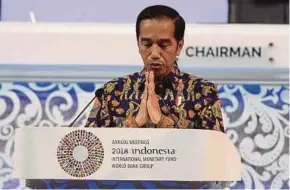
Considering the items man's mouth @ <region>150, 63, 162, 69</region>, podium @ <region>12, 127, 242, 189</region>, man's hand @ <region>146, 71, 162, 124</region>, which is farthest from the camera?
man's mouth @ <region>150, 63, 162, 69</region>

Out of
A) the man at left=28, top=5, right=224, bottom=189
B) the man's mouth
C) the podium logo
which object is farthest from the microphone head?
the podium logo

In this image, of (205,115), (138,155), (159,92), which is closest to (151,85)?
(159,92)

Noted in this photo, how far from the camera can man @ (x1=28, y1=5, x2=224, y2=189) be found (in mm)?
1149

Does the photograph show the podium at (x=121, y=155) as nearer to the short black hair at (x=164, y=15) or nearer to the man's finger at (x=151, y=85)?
the man's finger at (x=151, y=85)

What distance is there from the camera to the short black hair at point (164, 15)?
1.21 m

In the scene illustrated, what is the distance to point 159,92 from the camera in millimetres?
1192

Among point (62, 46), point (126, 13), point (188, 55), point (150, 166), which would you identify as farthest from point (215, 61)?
point (150, 166)

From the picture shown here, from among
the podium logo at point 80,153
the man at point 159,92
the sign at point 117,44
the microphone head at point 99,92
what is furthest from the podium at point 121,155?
the sign at point 117,44

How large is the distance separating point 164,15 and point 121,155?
0.35m

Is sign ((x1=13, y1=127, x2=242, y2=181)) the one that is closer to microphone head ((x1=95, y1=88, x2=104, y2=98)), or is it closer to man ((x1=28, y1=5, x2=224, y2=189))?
man ((x1=28, y1=5, x2=224, y2=189))

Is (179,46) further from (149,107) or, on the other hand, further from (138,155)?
(138,155)

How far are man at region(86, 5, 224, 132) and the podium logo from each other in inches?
6.1

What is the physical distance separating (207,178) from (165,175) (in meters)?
0.07

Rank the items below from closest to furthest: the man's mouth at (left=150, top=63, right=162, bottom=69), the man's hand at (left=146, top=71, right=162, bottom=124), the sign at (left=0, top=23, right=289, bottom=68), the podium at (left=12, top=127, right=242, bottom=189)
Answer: the podium at (left=12, top=127, right=242, bottom=189) < the man's hand at (left=146, top=71, right=162, bottom=124) < the man's mouth at (left=150, top=63, right=162, bottom=69) < the sign at (left=0, top=23, right=289, bottom=68)
